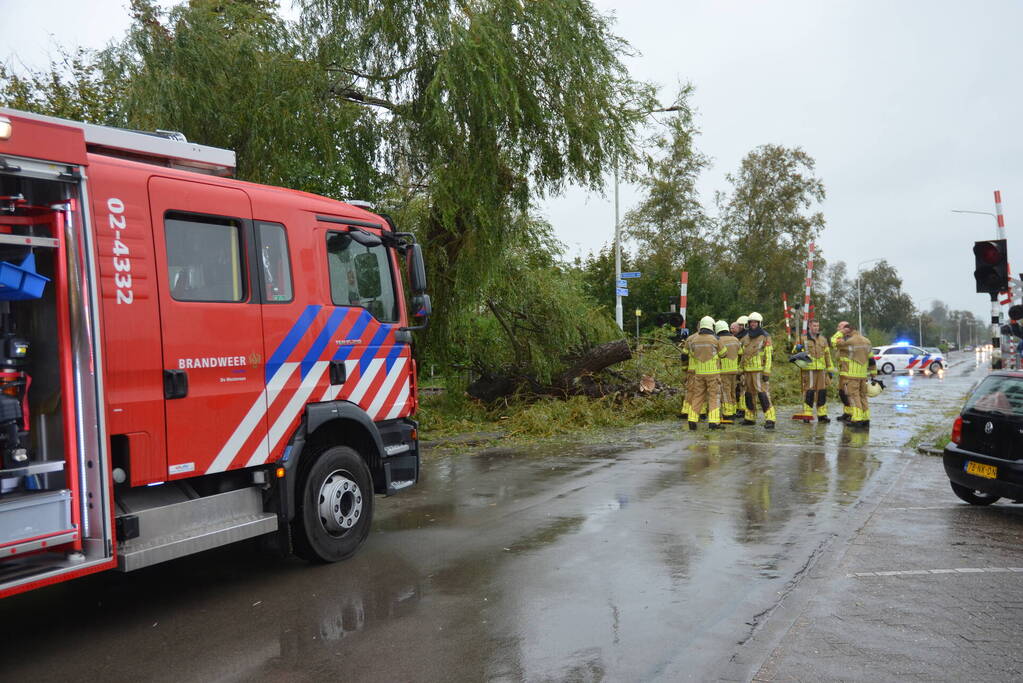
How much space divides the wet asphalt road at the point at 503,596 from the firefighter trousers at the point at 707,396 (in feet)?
16.5

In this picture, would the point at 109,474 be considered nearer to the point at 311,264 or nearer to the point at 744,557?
the point at 311,264

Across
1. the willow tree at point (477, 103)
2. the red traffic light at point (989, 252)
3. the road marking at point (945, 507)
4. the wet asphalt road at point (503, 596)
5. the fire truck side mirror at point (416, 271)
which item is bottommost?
the road marking at point (945, 507)

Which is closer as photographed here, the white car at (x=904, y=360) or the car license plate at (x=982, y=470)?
the car license plate at (x=982, y=470)

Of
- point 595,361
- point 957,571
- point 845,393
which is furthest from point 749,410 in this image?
point 957,571

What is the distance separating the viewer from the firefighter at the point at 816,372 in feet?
52.0

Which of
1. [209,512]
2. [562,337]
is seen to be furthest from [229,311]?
[562,337]

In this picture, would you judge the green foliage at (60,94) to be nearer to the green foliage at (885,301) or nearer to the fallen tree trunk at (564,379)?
the fallen tree trunk at (564,379)

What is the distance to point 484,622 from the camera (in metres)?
5.16

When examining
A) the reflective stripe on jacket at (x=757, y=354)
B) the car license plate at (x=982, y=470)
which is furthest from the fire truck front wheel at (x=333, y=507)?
the reflective stripe on jacket at (x=757, y=354)

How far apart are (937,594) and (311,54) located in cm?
1041

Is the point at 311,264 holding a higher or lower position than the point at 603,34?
lower

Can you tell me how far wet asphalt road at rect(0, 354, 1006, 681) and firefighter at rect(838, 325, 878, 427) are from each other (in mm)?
5261

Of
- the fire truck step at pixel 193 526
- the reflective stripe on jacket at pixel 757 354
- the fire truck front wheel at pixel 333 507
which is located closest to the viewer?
the fire truck step at pixel 193 526

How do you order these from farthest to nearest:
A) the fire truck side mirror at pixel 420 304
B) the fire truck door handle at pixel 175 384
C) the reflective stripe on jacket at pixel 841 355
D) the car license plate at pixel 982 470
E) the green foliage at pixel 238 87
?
the reflective stripe on jacket at pixel 841 355, the green foliage at pixel 238 87, the car license plate at pixel 982 470, the fire truck side mirror at pixel 420 304, the fire truck door handle at pixel 175 384
